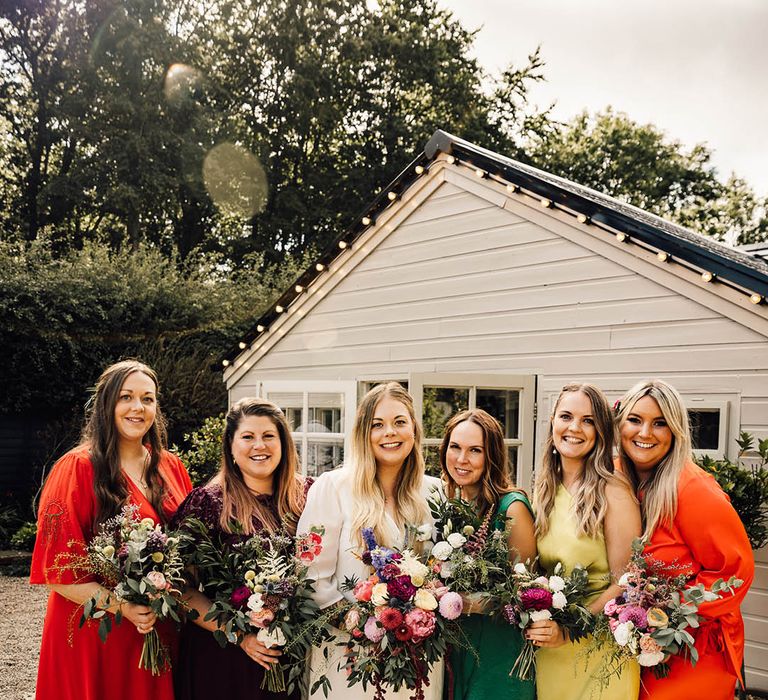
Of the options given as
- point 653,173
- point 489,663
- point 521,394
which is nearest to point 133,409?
point 489,663

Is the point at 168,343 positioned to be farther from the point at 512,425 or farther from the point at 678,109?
the point at 678,109

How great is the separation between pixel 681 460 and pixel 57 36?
67.6 ft

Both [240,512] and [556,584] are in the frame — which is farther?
[240,512]

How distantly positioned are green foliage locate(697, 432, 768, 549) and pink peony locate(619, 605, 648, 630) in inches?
81.5

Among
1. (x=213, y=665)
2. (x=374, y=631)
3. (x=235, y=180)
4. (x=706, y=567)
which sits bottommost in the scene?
(x=213, y=665)

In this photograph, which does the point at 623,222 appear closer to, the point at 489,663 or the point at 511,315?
the point at 511,315

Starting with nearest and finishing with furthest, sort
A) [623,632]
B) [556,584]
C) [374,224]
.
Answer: [623,632]
[556,584]
[374,224]

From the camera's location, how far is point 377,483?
132 inches

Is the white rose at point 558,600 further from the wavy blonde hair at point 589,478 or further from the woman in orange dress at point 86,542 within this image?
the woman in orange dress at point 86,542

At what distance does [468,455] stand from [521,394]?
284cm

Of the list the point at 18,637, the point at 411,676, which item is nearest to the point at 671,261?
the point at 411,676

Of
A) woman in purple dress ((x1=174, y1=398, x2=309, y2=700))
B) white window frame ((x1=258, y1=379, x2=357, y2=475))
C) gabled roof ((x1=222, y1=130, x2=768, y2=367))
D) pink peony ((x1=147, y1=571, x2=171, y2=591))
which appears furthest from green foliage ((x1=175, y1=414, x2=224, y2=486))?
pink peony ((x1=147, y1=571, x2=171, y2=591))

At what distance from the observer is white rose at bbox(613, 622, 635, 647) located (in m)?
2.73

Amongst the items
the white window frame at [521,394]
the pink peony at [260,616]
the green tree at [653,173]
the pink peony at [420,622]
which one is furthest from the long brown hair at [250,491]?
the green tree at [653,173]
